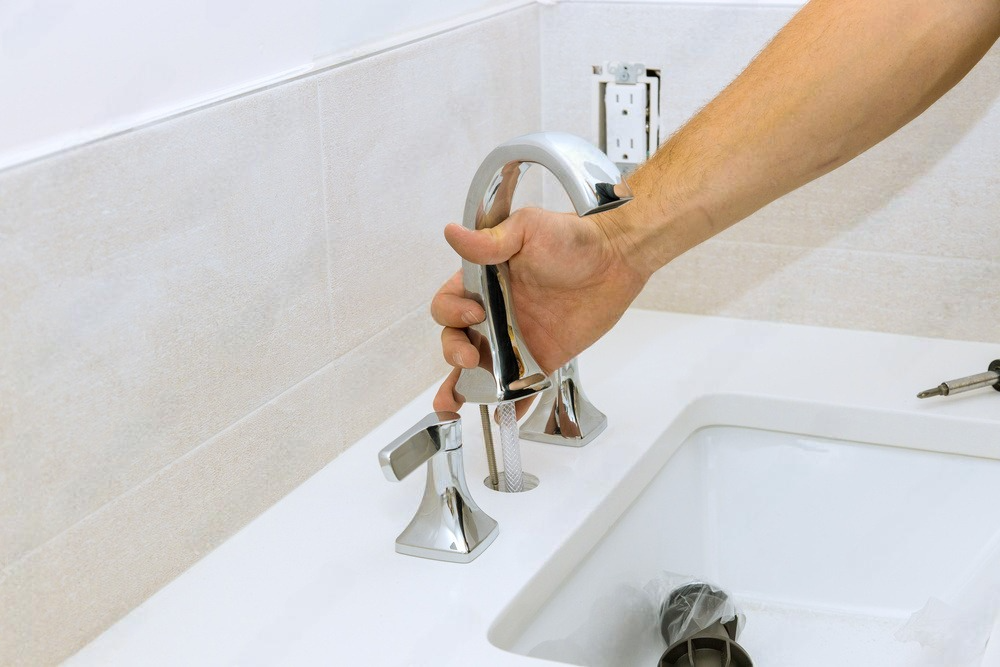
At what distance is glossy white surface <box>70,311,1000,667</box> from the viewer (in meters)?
0.74

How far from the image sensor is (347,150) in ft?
3.08

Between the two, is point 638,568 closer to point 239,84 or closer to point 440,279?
point 440,279

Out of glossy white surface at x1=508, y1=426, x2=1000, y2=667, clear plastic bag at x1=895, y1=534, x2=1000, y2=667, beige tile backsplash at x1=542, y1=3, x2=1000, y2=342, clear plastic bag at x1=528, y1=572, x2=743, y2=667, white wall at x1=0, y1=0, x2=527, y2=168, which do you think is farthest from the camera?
beige tile backsplash at x1=542, y1=3, x2=1000, y2=342

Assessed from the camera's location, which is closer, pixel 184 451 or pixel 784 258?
pixel 184 451

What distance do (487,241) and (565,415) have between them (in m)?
0.26

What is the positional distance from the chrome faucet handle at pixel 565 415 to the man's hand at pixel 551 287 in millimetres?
47

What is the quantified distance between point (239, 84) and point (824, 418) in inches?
24.2

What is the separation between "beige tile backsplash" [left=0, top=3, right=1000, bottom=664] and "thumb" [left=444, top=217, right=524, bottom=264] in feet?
0.55

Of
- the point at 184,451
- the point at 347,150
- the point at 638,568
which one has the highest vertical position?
the point at 347,150

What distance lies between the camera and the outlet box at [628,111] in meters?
1.23

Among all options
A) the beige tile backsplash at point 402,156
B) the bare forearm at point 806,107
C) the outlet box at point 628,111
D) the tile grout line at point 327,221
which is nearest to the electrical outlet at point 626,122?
the outlet box at point 628,111

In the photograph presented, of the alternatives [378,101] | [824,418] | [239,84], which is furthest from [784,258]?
[239,84]

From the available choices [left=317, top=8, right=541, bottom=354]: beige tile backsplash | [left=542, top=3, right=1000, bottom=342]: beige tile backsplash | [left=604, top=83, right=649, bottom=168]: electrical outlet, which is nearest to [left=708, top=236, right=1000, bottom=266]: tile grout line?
[left=542, top=3, right=1000, bottom=342]: beige tile backsplash

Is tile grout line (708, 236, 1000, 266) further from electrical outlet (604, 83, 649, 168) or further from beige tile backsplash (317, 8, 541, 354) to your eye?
beige tile backsplash (317, 8, 541, 354)
